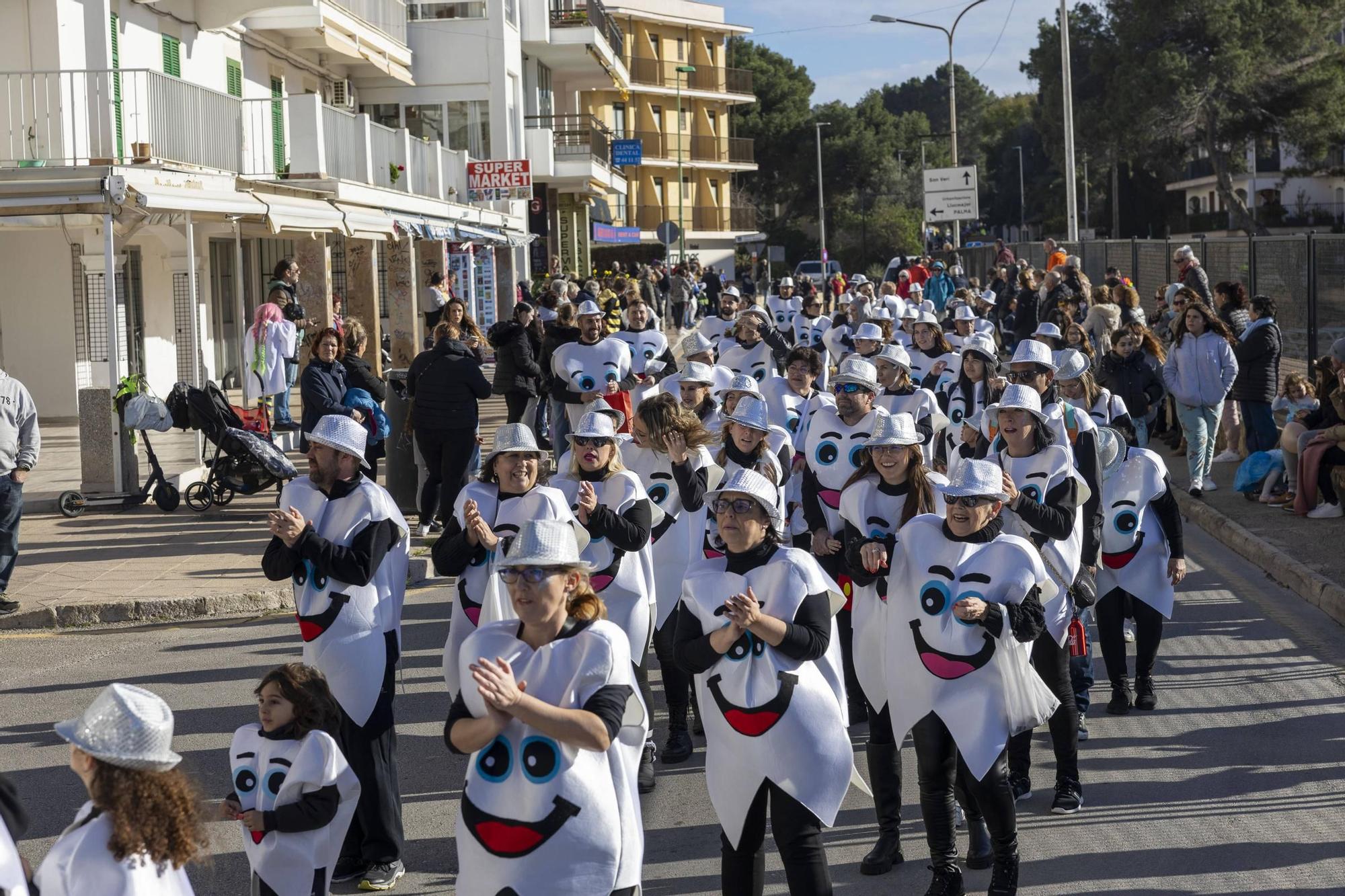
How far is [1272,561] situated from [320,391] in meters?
7.58

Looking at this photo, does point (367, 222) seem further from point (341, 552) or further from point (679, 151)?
point (679, 151)

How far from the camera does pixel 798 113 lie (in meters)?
92.6

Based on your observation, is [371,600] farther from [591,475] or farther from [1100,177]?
[1100,177]

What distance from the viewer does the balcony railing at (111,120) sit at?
1816cm

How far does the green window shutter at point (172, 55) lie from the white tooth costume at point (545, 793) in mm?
20736

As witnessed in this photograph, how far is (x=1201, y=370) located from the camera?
49.2 ft

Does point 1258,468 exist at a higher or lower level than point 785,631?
lower

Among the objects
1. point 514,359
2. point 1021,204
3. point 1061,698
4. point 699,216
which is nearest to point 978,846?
point 1061,698

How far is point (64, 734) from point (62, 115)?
57.2ft

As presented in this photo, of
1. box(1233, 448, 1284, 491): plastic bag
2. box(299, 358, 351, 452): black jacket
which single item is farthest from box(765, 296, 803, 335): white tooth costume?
box(299, 358, 351, 452): black jacket

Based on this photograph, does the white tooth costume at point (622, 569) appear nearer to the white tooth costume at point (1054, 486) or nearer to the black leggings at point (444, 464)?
the white tooth costume at point (1054, 486)

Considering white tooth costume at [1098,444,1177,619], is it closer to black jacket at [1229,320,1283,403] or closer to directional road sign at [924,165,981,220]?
black jacket at [1229,320,1283,403]

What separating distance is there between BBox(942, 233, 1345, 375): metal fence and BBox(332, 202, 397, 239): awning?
1207cm

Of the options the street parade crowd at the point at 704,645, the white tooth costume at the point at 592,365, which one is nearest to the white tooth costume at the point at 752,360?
the white tooth costume at the point at 592,365
